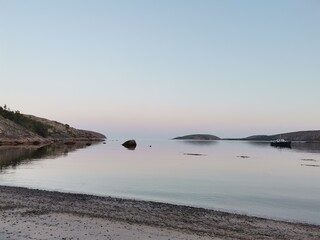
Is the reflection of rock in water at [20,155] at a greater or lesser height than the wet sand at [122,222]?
greater

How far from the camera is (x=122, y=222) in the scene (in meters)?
21.9

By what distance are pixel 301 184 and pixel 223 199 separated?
19588 mm

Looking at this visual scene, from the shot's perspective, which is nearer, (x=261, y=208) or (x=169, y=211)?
(x=169, y=211)

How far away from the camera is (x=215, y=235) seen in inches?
769

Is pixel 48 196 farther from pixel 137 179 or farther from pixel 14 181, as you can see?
pixel 137 179

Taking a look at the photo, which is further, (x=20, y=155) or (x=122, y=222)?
(x=20, y=155)

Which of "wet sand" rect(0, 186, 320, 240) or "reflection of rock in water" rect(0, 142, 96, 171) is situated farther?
"reflection of rock in water" rect(0, 142, 96, 171)

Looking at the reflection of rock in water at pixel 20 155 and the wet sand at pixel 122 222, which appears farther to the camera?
the reflection of rock in water at pixel 20 155

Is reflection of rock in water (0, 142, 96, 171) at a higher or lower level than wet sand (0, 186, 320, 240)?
higher

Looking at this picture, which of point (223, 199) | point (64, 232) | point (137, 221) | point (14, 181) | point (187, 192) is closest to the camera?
point (64, 232)

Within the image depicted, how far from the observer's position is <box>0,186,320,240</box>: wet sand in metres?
18.6

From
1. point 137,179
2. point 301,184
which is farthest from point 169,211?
point 301,184

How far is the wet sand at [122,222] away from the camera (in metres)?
18.6

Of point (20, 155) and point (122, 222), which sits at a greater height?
point (20, 155)
